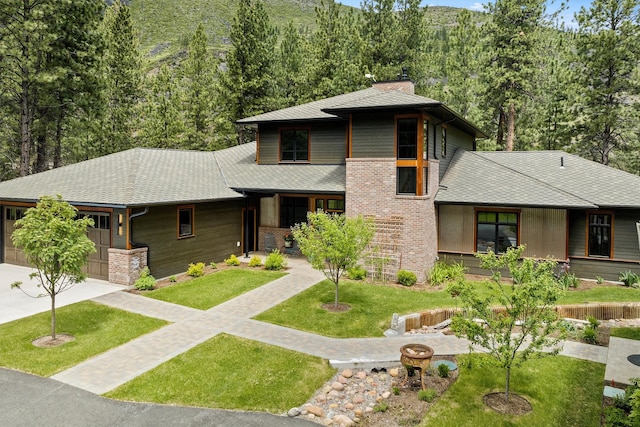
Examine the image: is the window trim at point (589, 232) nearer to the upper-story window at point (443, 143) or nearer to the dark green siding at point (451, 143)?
the dark green siding at point (451, 143)

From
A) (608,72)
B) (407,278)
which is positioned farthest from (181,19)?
(407,278)

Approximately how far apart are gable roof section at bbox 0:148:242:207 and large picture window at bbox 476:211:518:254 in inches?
426

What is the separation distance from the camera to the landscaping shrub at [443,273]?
616 inches

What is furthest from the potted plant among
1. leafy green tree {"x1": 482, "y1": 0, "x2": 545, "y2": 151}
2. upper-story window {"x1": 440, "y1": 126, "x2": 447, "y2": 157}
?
leafy green tree {"x1": 482, "y1": 0, "x2": 545, "y2": 151}

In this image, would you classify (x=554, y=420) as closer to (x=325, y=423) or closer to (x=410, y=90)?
(x=325, y=423)

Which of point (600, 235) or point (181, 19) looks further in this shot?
point (181, 19)

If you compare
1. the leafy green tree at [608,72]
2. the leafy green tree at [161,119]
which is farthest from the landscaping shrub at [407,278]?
the leafy green tree at [161,119]

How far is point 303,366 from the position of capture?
8.70 meters

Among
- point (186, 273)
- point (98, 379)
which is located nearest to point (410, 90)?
point (186, 273)

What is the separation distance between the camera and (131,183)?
51.9ft

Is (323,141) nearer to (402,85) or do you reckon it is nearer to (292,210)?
(292,210)

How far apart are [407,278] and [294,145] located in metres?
9.54

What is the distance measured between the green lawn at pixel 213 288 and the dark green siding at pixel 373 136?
611cm

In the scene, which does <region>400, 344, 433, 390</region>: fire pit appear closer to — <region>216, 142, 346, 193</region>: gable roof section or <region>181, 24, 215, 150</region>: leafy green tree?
<region>216, 142, 346, 193</region>: gable roof section
